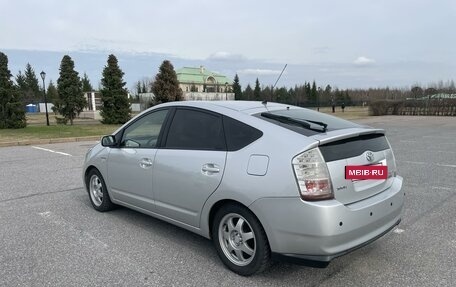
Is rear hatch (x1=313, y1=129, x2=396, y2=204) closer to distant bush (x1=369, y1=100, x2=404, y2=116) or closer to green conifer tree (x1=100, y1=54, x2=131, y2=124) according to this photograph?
green conifer tree (x1=100, y1=54, x2=131, y2=124)

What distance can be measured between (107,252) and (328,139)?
2544 mm

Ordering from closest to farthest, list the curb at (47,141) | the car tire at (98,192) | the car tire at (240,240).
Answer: the car tire at (240,240)
the car tire at (98,192)
the curb at (47,141)

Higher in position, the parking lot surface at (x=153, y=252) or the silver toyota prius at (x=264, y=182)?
the silver toyota prius at (x=264, y=182)

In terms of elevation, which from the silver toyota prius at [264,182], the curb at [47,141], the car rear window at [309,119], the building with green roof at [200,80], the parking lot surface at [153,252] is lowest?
the parking lot surface at [153,252]

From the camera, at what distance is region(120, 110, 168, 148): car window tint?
4344 millimetres

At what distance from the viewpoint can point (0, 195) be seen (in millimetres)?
6340

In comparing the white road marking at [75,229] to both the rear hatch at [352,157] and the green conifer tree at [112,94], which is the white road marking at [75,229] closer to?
the rear hatch at [352,157]

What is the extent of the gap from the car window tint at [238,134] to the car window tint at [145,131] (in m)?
1.08

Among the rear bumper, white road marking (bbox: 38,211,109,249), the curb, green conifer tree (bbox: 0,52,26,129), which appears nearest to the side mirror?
white road marking (bbox: 38,211,109,249)

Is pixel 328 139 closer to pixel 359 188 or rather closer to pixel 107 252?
pixel 359 188

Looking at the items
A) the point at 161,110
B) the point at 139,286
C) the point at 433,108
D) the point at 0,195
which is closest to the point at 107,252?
the point at 139,286

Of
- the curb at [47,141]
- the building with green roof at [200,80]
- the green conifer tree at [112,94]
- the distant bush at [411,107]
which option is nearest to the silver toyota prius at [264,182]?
the curb at [47,141]

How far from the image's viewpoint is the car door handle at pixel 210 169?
3410mm

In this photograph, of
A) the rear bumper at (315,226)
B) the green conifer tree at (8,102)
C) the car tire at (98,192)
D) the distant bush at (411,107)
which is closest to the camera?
the rear bumper at (315,226)
